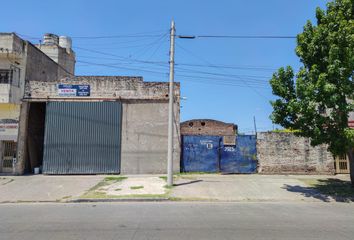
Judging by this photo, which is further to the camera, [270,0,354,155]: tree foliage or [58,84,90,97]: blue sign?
[58,84,90,97]: blue sign

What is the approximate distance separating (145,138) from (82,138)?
152 inches

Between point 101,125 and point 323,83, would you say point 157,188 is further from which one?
point 323,83

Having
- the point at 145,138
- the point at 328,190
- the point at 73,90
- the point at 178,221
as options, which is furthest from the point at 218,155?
the point at 178,221

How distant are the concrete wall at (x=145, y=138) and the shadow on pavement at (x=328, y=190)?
722 cm

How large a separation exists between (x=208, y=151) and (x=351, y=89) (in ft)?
28.5

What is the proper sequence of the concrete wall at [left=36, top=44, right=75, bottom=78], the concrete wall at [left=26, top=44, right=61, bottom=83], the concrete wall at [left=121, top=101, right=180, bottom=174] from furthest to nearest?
the concrete wall at [left=36, top=44, right=75, bottom=78]
the concrete wall at [left=26, top=44, right=61, bottom=83]
the concrete wall at [left=121, top=101, right=180, bottom=174]

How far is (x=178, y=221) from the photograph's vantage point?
7828 millimetres

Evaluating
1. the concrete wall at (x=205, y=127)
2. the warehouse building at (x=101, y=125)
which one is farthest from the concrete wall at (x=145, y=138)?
the concrete wall at (x=205, y=127)

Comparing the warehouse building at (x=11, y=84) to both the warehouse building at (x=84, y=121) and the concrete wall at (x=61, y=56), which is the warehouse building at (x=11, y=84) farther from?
the concrete wall at (x=61, y=56)

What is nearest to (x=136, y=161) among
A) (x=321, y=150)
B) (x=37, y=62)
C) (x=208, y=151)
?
(x=208, y=151)

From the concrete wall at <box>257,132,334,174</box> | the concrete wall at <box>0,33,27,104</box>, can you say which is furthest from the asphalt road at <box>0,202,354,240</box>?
the concrete wall at <box>0,33,27,104</box>

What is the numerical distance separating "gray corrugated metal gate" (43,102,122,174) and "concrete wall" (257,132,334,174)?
9.03 metres

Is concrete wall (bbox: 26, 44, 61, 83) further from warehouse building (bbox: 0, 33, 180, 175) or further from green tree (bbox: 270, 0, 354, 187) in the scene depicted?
green tree (bbox: 270, 0, 354, 187)

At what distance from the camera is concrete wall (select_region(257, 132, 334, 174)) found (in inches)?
707
